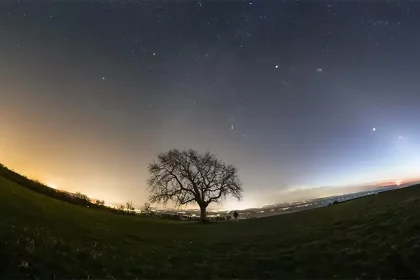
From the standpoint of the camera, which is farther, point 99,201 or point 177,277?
point 99,201

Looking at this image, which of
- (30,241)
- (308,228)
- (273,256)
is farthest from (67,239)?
(308,228)

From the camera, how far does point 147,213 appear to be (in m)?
66.0

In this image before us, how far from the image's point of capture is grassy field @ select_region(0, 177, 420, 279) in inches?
711

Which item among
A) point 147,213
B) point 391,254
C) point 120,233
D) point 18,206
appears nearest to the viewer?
point 391,254

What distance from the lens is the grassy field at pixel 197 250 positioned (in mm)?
18062

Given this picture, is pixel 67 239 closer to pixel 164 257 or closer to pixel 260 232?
pixel 164 257

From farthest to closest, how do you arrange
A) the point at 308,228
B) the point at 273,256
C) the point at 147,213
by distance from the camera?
1. the point at 147,213
2. the point at 308,228
3. the point at 273,256

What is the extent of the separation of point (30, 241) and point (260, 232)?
79.8ft

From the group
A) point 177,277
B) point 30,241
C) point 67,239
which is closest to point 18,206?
point 67,239

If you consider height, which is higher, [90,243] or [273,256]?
[90,243]

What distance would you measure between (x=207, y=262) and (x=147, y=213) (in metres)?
44.7

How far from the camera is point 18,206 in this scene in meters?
26.5

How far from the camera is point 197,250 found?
90.4 feet

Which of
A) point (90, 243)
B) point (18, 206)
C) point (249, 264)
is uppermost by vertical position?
point (18, 206)
